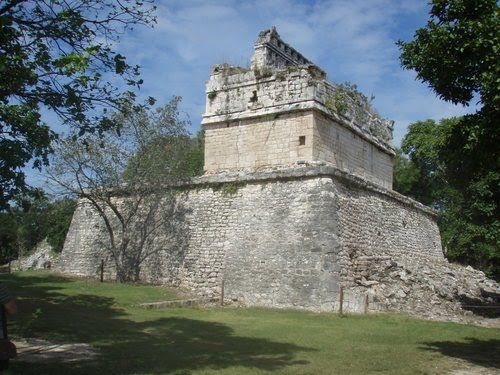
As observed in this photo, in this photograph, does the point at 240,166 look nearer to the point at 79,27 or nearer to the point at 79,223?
the point at 79,223

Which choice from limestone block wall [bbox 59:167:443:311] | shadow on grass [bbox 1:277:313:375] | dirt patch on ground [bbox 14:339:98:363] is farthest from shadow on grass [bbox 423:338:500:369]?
dirt patch on ground [bbox 14:339:98:363]

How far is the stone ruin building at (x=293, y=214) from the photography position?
1391 centimetres

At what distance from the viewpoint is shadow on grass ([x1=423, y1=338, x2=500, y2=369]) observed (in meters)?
7.97

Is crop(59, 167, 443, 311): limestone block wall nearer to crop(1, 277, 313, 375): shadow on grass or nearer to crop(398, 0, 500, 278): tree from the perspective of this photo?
crop(1, 277, 313, 375): shadow on grass

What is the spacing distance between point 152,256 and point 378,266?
7.64 metres

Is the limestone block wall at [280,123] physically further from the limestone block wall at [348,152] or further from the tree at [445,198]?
the tree at [445,198]

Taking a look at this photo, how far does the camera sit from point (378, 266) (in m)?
14.3

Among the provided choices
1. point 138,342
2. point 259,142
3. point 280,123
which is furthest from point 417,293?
point 138,342

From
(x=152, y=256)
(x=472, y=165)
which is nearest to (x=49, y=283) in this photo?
(x=152, y=256)

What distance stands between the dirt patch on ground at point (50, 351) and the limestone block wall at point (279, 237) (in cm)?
723

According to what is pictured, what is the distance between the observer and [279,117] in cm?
1628

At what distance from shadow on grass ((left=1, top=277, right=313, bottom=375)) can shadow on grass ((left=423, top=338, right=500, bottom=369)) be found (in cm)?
246

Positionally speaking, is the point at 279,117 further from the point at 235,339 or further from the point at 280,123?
the point at 235,339

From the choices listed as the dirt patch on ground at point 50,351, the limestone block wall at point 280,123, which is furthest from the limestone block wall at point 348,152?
the dirt patch on ground at point 50,351
